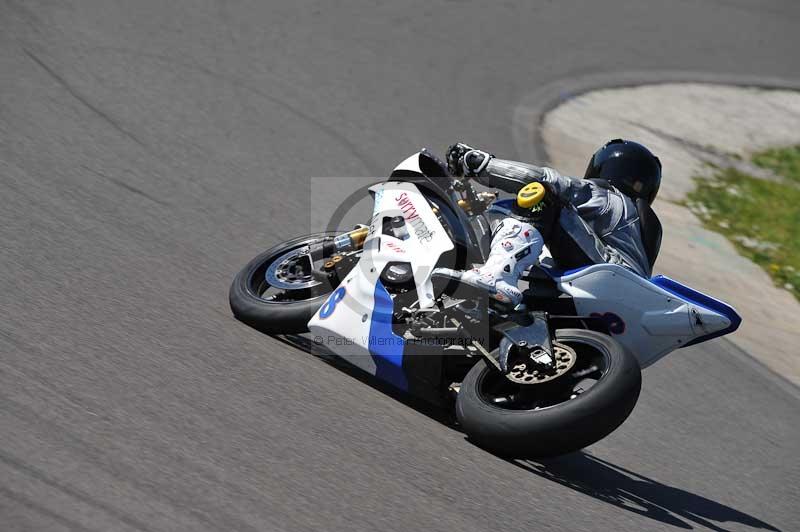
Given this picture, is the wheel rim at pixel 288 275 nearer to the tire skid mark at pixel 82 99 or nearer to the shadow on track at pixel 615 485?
the shadow on track at pixel 615 485

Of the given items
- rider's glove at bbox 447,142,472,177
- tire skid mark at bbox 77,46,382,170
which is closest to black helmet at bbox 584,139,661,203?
rider's glove at bbox 447,142,472,177

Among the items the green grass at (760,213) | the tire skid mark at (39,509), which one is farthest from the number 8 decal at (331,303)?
the green grass at (760,213)

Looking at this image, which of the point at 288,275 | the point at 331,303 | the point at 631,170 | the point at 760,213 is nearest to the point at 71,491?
the point at 331,303

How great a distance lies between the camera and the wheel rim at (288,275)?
5516mm

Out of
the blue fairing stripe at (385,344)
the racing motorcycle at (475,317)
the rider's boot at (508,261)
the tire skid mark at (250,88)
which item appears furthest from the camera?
the tire skid mark at (250,88)

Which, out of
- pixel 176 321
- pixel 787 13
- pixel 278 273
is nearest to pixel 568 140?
pixel 278 273

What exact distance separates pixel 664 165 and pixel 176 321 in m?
6.96

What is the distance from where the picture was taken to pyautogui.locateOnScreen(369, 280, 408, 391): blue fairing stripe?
491 centimetres

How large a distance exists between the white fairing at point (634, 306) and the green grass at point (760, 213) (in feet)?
15.0

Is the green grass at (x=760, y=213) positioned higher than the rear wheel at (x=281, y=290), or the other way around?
the green grass at (x=760, y=213)

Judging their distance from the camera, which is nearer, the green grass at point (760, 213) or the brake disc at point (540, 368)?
the brake disc at point (540, 368)

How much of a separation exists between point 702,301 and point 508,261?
94 cm

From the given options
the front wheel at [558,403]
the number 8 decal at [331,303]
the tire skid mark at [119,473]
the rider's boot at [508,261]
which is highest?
the rider's boot at [508,261]

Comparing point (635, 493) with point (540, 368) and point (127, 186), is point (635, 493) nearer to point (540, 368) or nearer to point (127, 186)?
point (540, 368)
